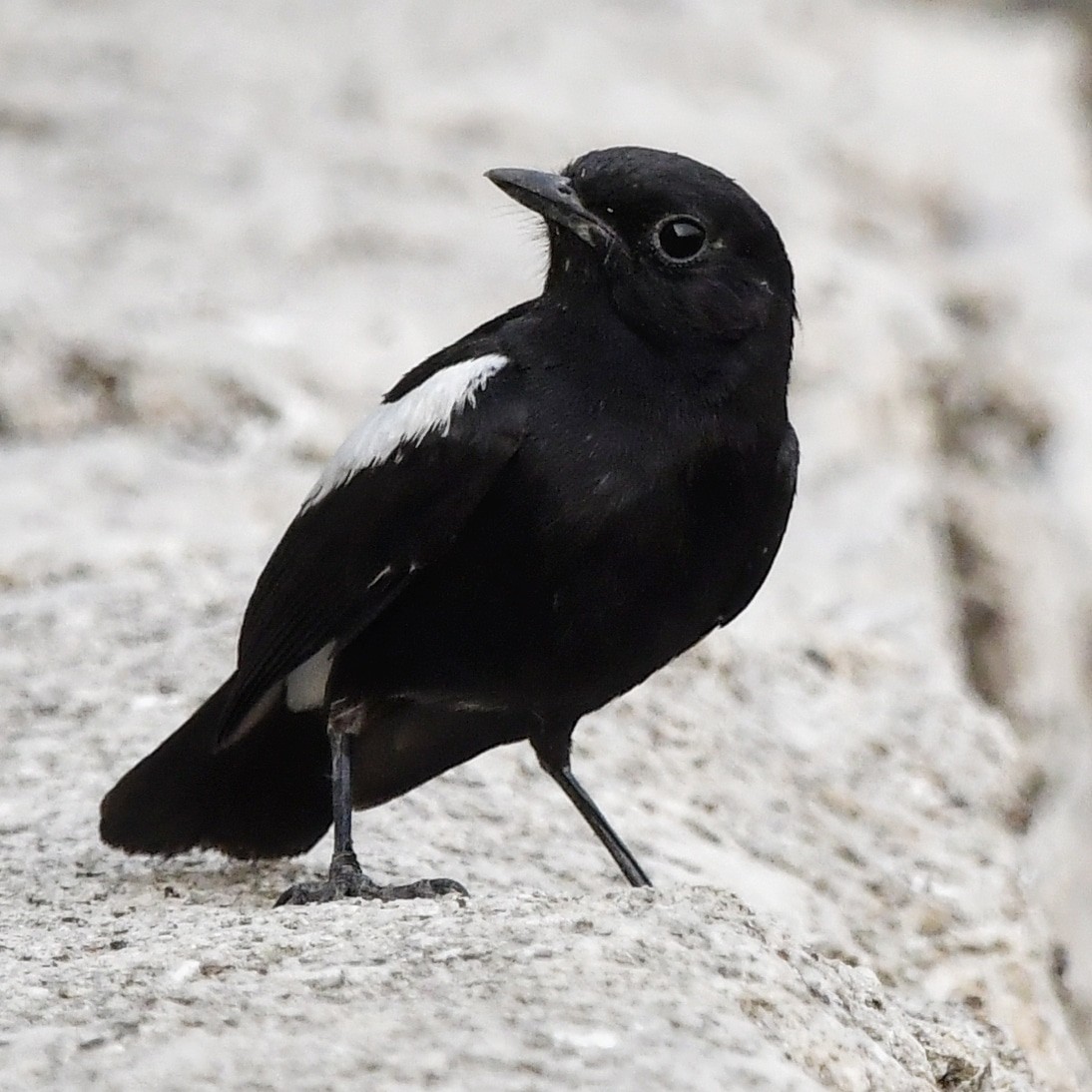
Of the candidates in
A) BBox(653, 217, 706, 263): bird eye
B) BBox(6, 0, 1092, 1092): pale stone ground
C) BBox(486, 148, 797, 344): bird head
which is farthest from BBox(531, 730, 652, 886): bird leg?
BBox(653, 217, 706, 263): bird eye

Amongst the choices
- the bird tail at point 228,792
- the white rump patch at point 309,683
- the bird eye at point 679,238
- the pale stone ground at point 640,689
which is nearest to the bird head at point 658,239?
the bird eye at point 679,238

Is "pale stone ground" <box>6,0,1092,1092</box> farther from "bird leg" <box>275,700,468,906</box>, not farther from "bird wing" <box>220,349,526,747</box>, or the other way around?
"bird wing" <box>220,349,526,747</box>

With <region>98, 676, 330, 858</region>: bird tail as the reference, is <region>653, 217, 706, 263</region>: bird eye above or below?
above

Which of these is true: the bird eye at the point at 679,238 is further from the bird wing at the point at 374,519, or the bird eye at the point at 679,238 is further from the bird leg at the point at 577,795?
the bird leg at the point at 577,795

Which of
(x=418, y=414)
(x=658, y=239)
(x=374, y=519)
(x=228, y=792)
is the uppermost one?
(x=658, y=239)

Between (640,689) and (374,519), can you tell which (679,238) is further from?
(640,689)

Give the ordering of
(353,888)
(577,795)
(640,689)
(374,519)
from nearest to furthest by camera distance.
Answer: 1. (353,888)
2. (374,519)
3. (577,795)
4. (640,689)

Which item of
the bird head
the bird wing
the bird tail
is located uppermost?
the bird head

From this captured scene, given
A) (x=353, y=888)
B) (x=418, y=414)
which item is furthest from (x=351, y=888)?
(x=418, y=414)

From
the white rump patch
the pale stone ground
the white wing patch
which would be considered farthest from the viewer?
the white rump patch
